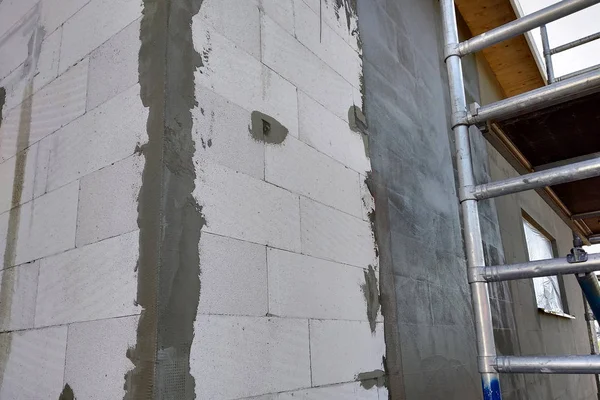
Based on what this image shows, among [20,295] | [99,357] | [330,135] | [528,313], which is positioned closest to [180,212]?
[99,357]

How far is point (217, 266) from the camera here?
1.70m

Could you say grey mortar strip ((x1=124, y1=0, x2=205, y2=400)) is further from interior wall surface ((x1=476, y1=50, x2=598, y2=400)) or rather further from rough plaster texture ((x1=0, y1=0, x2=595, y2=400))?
interior wall surface ((x1=476, y1=50, x2=598, y2=400))

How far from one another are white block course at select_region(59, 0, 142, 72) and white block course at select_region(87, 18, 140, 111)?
1.7 inches

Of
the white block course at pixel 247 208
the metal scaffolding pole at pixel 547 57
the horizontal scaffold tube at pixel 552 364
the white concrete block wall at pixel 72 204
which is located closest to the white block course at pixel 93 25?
the white concrete block wall at pixel 72 204

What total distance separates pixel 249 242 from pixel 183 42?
0.84m

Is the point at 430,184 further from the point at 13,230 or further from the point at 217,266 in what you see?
the point at 13,230

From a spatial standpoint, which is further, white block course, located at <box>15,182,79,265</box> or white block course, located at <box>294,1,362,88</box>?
white block course, located at <box>294,1,362,88</box>

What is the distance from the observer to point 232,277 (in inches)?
68.9

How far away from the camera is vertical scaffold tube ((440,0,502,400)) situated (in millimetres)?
1568

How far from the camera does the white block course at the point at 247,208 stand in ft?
5.68

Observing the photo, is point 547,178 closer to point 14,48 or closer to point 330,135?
point 330,135

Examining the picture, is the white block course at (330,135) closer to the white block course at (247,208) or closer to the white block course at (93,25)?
the white block course at (247,208)

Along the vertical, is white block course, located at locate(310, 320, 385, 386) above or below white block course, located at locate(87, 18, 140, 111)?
below

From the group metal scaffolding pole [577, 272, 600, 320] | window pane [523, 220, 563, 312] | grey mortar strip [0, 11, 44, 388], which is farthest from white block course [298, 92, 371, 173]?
window pane [523, 220, 563, 312]
